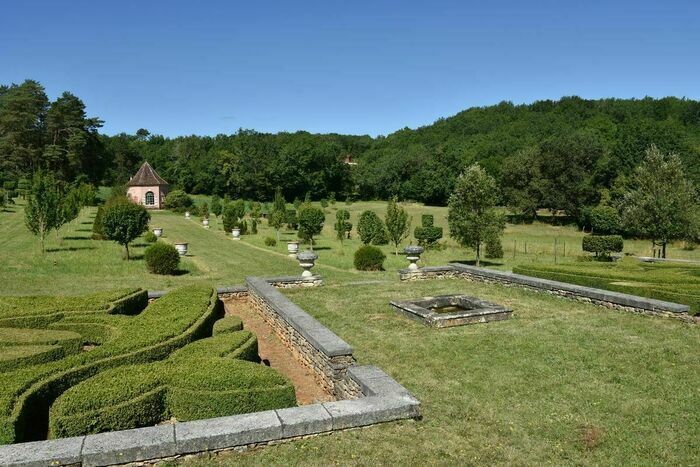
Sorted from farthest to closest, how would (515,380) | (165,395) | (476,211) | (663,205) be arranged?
(663,205)
(476,211)
(515,380)
(165,395)

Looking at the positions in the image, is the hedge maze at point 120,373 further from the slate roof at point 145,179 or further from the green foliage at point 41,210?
the slate roof at point 145,179

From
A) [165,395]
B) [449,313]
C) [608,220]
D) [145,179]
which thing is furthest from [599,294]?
[145,179]

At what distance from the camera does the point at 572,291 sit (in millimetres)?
12703

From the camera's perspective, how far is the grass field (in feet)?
16.8

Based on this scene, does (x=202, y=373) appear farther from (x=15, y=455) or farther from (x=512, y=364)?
(x=512, y=364)

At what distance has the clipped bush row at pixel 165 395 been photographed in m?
5.31

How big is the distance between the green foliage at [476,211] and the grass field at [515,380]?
6.41 meters

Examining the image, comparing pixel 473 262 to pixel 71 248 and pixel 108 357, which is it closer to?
pixel 71 248

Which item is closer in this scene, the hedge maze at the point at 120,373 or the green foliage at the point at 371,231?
the hedge maze at the point at 120,373

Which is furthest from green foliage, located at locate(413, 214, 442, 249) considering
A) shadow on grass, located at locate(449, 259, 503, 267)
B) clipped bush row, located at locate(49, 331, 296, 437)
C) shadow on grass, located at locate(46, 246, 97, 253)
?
clipped bush row, located at locate(49, 331, 296, 437)


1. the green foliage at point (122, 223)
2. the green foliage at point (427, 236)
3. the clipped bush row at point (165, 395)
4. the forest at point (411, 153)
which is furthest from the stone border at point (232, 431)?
the forest at point (411, 153)

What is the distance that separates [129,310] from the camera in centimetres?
1009

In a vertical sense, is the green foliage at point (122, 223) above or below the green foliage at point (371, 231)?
A: above

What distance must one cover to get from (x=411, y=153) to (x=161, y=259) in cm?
6312
